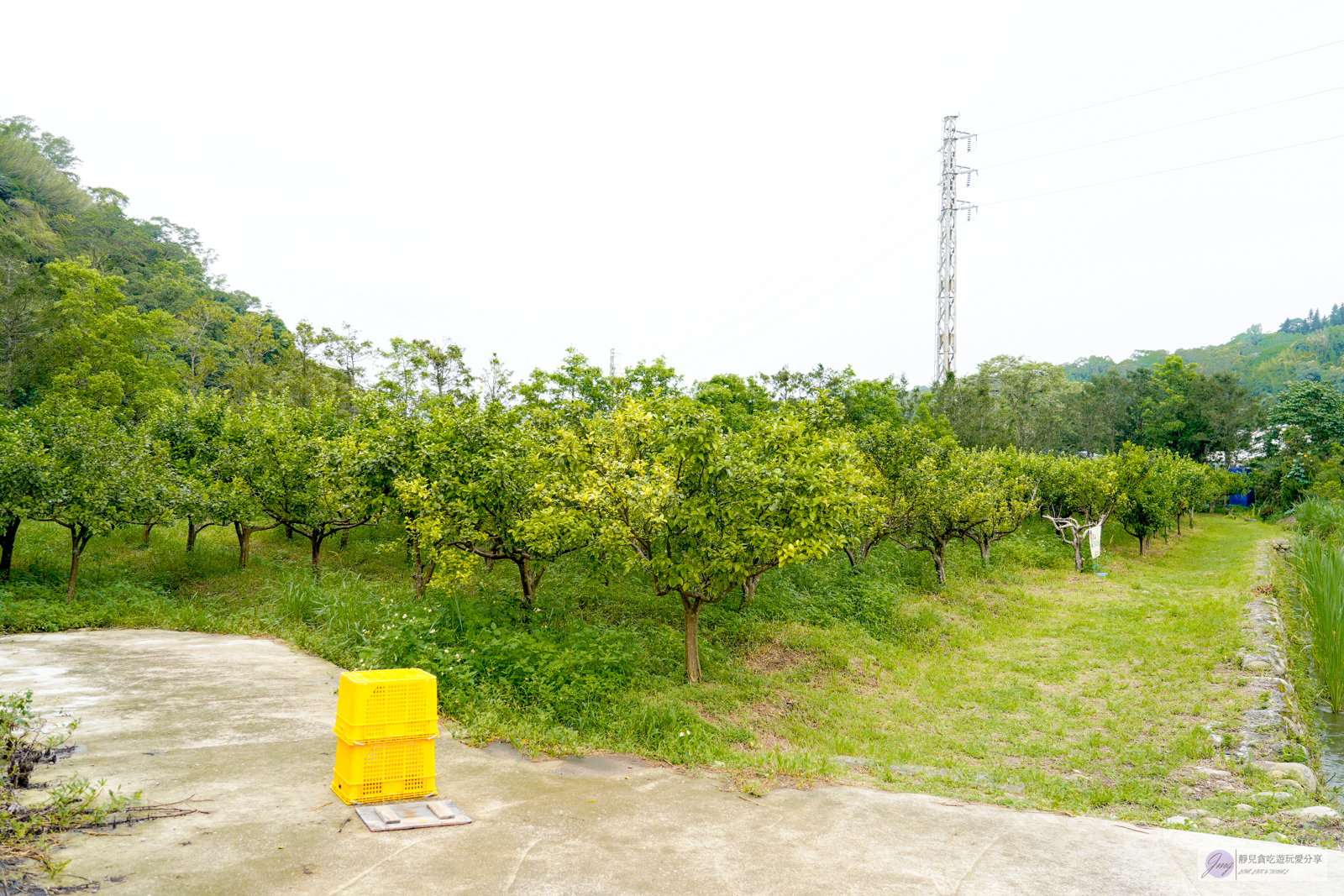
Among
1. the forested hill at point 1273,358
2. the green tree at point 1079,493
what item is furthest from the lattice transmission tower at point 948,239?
the forested hill at point 1273,358

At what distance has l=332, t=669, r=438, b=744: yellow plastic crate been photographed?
518 centimetres

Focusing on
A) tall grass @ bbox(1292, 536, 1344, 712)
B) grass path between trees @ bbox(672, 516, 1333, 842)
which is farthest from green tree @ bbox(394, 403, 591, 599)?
tall grass @ bbox(1292, 536, 1344, 712)

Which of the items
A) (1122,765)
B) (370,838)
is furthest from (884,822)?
(1122,765)

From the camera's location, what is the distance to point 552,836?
5.05 m

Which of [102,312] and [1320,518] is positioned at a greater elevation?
[102,312]

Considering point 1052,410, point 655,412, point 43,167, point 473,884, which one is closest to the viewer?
point 473,884

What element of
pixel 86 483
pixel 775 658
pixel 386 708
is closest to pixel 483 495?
pixel 775 658

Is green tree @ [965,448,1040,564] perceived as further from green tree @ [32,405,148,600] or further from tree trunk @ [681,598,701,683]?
green tree @ [32,405,148,600]

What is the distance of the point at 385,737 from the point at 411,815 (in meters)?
0.55

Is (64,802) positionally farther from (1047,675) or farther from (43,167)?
(43,167)

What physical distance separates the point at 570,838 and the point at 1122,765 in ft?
21.2

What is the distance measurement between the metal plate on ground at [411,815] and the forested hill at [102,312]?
30219mm

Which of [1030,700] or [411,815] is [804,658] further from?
[411,815]

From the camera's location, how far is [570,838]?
5027 mm
